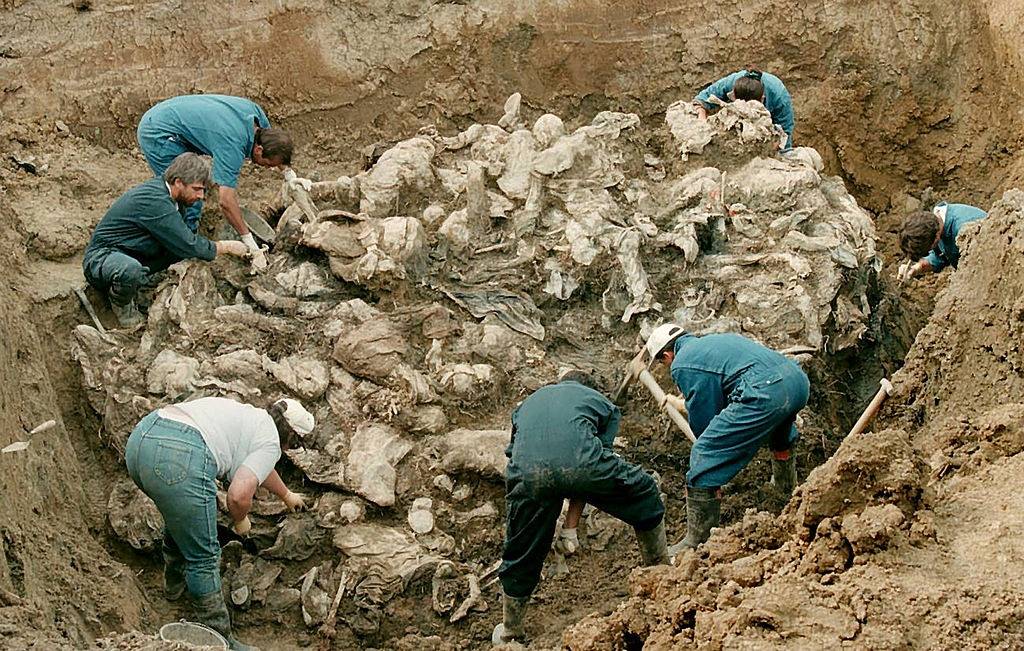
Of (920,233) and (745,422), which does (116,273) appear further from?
(920,233)

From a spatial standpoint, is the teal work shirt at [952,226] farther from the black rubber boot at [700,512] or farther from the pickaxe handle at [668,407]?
the black rubber boot at [700,512]

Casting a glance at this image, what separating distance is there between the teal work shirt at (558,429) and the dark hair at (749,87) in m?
3.11

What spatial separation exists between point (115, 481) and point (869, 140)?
5.94 meters

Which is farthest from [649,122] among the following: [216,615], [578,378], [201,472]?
[216,615]

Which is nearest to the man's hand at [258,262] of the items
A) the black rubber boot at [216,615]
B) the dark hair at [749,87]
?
the black rubber boot at [216,615]

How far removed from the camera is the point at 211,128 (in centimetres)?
631

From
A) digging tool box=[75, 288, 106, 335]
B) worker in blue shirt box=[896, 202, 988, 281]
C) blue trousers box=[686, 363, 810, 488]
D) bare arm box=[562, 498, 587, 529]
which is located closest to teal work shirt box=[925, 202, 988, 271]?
worker in blue shirt box=[896, 202, 988, 281]

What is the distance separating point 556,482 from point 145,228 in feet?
8.89

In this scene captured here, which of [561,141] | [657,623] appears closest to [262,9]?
[561,141]

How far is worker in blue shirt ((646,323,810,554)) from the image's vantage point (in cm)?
493

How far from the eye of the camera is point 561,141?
659 cm

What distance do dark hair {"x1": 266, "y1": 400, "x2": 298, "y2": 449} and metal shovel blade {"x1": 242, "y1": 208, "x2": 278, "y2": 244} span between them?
1.43m

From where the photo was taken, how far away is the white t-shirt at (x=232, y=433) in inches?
187

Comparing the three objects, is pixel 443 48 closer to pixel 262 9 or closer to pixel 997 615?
pixel 262 9
